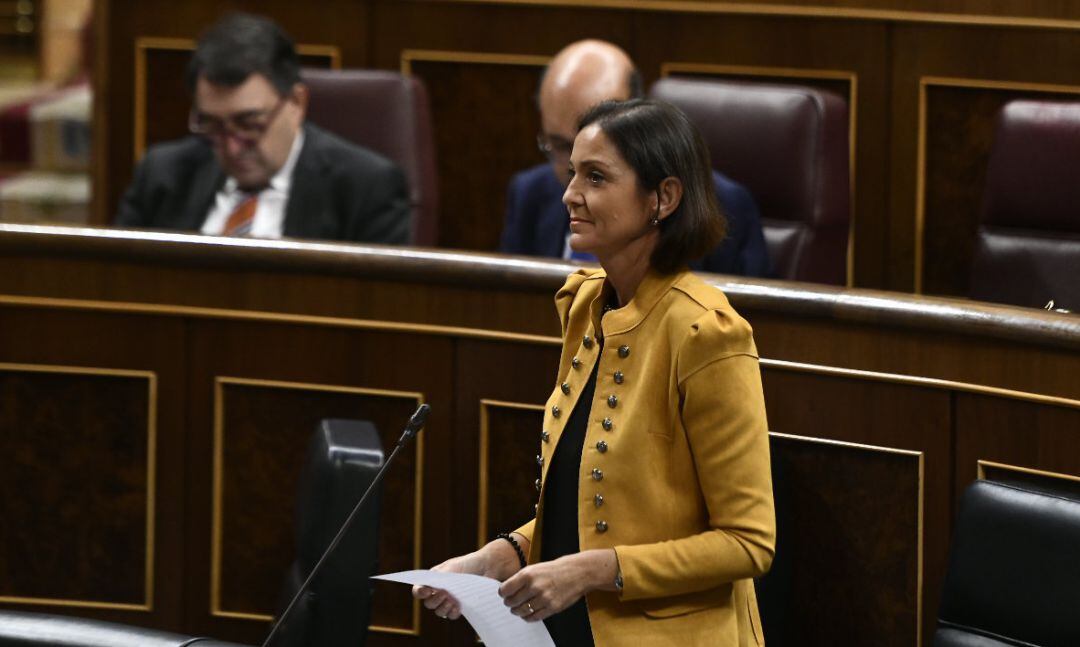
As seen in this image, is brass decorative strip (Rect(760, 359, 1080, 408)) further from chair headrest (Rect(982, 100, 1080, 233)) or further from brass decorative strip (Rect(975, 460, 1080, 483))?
chair headrest (Rect(982, 100, 1080, 233))

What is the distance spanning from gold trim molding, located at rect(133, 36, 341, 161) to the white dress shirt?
1.88 feet

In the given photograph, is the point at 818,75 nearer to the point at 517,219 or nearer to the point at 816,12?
the point at 816,12

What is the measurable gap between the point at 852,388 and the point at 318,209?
1.02 metres

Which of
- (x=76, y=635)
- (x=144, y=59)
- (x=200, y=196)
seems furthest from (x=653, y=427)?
(x=144, y=59)

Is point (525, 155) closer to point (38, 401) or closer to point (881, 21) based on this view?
point (881, 21)

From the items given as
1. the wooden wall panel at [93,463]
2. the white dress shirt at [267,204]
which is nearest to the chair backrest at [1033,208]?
the white dress shirt at [267,204]

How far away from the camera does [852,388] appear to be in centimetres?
186

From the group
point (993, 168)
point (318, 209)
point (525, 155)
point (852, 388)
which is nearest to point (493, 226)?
point (525, 155)

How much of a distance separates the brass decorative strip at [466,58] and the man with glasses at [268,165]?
47 cm

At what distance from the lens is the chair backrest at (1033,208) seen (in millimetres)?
2385

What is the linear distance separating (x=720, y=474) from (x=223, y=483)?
1.08 m

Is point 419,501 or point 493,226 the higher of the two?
point 493,226

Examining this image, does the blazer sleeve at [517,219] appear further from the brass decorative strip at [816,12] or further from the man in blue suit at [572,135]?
the brass decorative strip at [816,12]

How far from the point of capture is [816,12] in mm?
2867
